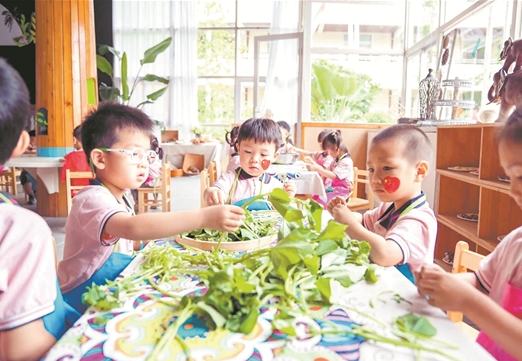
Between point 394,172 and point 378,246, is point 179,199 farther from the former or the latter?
point 378,246

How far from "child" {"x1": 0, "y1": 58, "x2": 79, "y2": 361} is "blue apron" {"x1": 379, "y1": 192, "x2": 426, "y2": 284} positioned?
941 mm

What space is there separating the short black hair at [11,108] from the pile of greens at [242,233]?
0.57 m

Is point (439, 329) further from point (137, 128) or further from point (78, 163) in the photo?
point (78, 163)

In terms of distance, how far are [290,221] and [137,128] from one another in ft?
2.49

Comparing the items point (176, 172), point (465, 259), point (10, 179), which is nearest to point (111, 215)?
point (465, 259)

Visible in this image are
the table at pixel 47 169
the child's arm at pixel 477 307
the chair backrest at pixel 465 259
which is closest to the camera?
the child's arm at pixel 477 307

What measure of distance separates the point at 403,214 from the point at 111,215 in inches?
34.5

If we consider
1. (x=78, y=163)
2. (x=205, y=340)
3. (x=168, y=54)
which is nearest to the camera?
(x=205, y=340)

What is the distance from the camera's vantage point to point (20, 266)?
704 millimetres

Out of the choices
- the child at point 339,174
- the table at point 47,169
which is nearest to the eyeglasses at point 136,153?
the child at point 339,174

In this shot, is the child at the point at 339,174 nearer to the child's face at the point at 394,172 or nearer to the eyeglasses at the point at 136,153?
the child's face at the point at 394,172

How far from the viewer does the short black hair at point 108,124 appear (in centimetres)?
139

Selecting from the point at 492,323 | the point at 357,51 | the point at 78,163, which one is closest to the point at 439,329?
the point at 492,323

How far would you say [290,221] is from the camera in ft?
2.94
